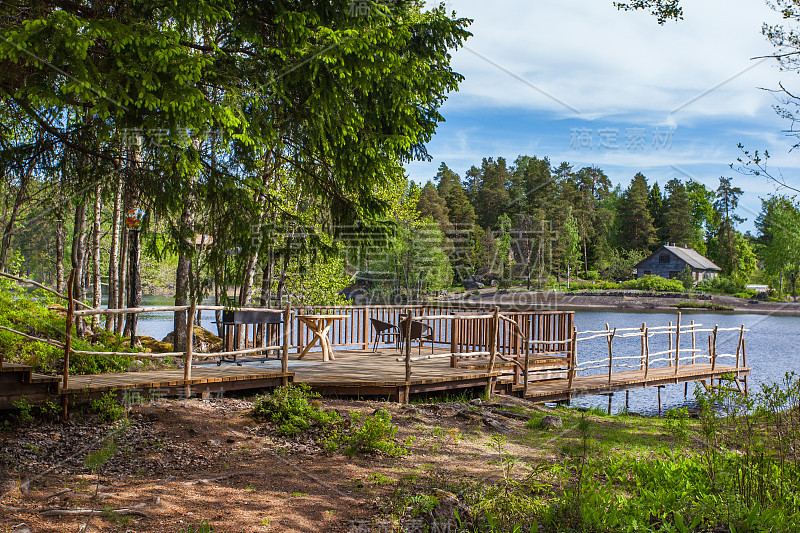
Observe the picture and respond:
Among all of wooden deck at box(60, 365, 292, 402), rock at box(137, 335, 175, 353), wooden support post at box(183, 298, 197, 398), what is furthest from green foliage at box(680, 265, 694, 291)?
wooden support post at box(183, 298, 197, 398)

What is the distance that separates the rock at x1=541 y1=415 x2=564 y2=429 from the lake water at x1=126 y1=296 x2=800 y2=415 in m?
2.76

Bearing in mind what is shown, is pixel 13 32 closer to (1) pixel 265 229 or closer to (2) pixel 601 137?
(1) pixel 265 229

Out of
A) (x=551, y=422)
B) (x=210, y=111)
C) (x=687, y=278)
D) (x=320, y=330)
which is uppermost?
(x=210, y=111)

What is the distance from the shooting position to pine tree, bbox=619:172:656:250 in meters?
70.4

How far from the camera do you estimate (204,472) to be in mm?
5023

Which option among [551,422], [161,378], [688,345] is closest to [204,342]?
[161,378]

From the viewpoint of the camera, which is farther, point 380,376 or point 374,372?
point 374,372

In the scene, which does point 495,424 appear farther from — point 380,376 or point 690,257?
point 690,257

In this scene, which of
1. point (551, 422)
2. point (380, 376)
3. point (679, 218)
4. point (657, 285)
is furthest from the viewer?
point (679, 218)

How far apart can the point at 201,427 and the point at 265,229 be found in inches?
97.8

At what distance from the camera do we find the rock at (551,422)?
7.81m

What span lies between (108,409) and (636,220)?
72834mm

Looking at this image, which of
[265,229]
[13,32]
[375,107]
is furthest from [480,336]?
[13,32]

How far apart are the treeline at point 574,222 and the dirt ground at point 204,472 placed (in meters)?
43.2
